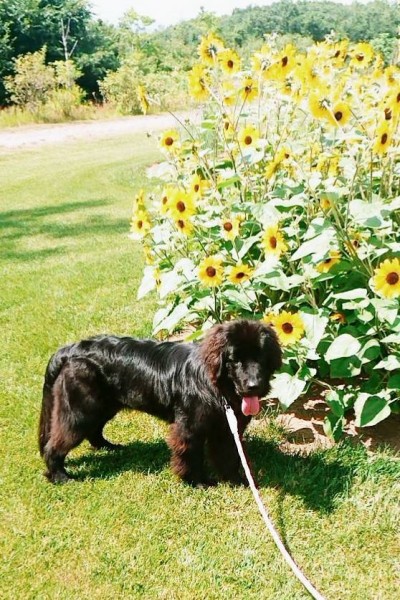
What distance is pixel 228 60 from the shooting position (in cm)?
343

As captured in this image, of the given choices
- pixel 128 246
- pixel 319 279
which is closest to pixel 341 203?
pixel 319 279

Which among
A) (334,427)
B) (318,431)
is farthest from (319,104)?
(318,431)

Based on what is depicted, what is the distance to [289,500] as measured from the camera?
9.50ft

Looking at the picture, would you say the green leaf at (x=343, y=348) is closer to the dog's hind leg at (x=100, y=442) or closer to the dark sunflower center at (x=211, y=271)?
the dark sunflower center at (x=211, y=271)

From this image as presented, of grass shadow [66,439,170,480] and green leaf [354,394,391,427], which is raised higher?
green leaf [354,394,391,427]

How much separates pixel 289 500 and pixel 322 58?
102 inches

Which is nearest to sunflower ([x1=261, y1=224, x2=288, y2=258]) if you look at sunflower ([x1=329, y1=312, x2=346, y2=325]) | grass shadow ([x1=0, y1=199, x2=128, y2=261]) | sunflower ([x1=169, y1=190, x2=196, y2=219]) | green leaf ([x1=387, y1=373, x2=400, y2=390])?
sunflower ([x1=169, y1=190, x2=196, y2=219])

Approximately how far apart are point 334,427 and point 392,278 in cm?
100

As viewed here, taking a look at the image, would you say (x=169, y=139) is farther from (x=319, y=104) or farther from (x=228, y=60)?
(x=319, y=104)

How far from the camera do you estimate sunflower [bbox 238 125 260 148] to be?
347cm

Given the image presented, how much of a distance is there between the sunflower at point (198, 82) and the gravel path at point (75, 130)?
15.0m

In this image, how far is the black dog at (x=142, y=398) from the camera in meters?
2.95

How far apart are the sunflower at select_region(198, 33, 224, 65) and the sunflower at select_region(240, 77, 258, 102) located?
0.78 ft

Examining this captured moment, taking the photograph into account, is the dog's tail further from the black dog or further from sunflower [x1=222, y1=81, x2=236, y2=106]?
sunflower [x1=222, y1=81, x2=236, y2=106]
